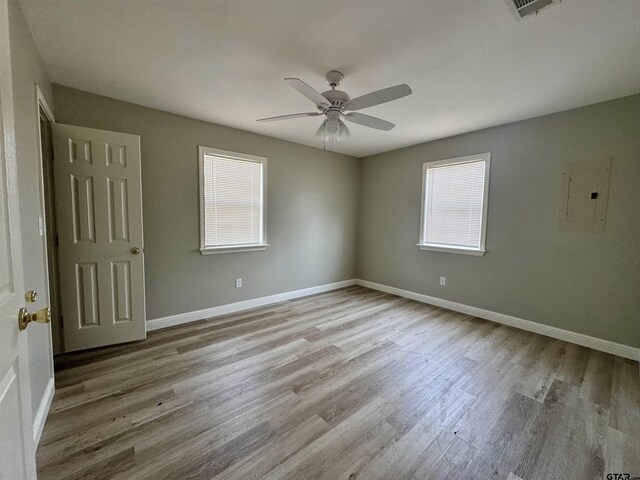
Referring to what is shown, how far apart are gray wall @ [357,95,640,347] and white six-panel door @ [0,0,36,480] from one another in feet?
13.4

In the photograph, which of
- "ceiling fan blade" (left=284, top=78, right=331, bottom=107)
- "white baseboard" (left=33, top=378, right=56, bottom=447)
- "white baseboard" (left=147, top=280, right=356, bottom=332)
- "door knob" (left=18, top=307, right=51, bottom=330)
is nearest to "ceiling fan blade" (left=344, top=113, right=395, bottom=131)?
"ceiling fan blade" (left=284, top=78, right=331, bottom=107)

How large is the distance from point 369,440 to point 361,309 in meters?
2.27

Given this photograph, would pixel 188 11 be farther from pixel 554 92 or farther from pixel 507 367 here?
pixel 507 367

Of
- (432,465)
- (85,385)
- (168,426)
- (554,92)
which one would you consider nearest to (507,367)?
(432,465)

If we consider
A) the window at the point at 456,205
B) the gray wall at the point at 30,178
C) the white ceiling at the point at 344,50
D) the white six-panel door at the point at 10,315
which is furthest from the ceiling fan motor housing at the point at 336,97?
the window at the point at 456,205

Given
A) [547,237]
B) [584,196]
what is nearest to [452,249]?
[547,237]

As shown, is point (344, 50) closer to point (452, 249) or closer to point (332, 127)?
point (332, 127)

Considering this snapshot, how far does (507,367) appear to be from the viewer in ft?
7.75

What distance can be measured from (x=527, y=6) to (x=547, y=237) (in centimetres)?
249

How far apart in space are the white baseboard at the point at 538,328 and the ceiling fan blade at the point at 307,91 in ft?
10.7

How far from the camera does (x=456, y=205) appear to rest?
12.3 feet

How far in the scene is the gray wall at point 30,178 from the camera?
1.49 metres

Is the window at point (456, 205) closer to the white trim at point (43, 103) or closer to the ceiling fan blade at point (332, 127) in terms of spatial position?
the ceiling fan blade at point (332, 127)

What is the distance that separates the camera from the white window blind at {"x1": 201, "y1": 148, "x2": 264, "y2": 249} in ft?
11.0
